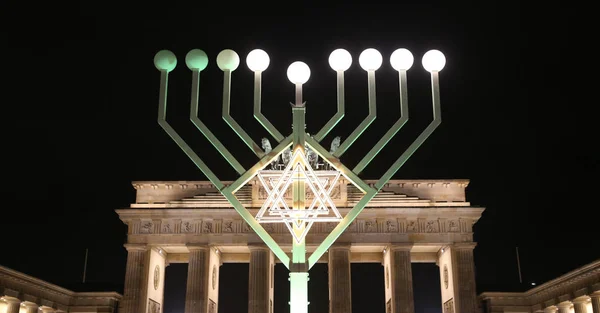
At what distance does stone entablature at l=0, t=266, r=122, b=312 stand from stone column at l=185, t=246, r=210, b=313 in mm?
3752

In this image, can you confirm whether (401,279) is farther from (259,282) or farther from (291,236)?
(259,282)

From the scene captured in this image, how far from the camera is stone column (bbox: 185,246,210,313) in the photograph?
2797 centimetres

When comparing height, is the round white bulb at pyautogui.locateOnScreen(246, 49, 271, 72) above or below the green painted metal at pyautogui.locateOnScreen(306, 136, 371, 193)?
above

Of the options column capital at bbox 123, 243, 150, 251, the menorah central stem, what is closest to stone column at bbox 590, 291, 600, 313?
column capital at bbox 123, 243, 150, 251

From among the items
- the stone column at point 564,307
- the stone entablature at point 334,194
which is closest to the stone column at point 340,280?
the stone entablature at point 334,194

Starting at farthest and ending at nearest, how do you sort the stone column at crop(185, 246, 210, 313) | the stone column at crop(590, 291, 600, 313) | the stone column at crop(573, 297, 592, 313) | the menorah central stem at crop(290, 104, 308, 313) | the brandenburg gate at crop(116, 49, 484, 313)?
the brandenburg gate at crop(116, 49, 484, 313)
the stone column at crop(185, 246, 210, 313)
the stone column at crop(573, 297, 592, 313)
the stone column at crop(590, 291, 600, 313)
the menorah central stem at crop(290, 104, 308, 313)

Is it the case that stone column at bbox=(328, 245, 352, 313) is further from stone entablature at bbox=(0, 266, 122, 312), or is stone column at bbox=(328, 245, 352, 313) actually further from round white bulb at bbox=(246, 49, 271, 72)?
round white bulb at bbox=(246, 49, 271, 72)

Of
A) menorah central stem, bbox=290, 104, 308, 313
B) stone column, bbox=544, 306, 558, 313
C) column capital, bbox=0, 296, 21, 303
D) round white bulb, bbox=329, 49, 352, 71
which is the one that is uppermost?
round white bulb, bbox=329, 49, 352, 71

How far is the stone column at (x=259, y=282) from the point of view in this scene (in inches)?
1100

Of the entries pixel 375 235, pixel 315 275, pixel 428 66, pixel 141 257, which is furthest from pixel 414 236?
pixel 428 66

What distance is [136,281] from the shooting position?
28.2m

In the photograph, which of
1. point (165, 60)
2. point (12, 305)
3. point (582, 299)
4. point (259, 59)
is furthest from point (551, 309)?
point (165, 60)

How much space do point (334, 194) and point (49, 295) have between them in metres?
12.7

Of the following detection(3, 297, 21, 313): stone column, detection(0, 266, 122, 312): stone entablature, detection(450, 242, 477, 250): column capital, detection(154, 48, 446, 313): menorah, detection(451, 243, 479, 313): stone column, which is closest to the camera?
detection(154, 48, 446, 313): menorah
